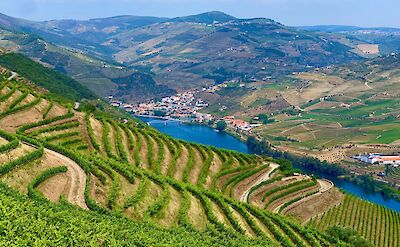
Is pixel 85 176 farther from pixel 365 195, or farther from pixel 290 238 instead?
pixel 365 195

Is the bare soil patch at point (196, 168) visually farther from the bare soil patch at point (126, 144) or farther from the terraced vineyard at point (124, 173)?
the bare soil patch at point (126, 144)

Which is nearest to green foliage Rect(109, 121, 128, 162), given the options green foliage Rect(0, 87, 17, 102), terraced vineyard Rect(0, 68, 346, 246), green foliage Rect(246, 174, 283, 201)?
terraced vineyard Rect(0, 68, 346, 246)

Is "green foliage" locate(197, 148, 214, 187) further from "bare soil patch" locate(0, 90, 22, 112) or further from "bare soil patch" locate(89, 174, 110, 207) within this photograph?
"bare soil patch" locate(0, 90, 22, 112)

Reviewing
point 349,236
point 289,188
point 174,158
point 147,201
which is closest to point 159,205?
point 147,201

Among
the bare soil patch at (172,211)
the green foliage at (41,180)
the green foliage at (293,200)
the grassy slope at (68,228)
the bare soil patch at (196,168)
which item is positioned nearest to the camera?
the grassy slope at (68,228)

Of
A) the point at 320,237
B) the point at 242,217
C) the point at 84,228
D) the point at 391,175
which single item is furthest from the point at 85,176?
the point at 391,175

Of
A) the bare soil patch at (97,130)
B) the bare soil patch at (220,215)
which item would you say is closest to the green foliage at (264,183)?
the bare soil patch at (220,215)
